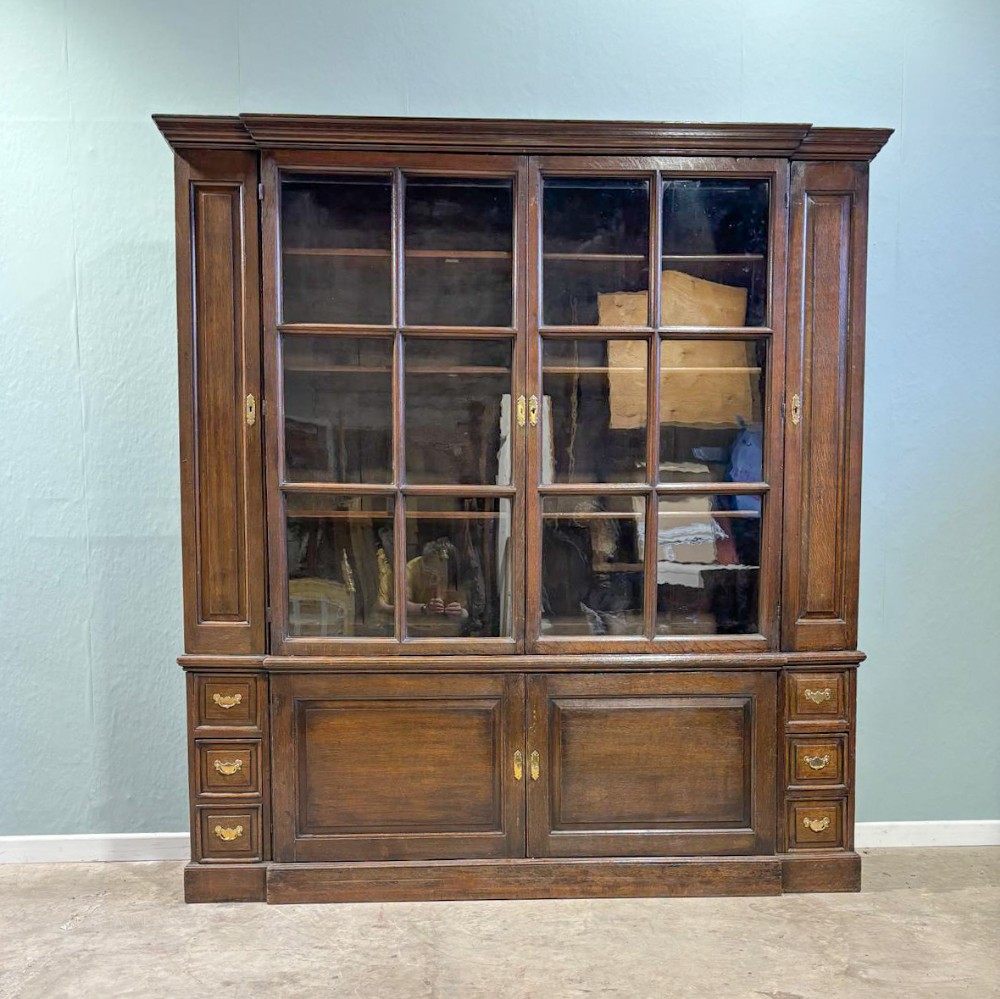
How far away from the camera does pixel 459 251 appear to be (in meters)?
2.19

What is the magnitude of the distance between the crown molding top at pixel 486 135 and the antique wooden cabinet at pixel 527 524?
0.04 meters

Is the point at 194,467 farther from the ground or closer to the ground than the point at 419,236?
closer to the ground

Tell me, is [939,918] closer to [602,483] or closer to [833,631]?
[833,631]

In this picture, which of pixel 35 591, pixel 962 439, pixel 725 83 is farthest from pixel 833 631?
pixel 35 591

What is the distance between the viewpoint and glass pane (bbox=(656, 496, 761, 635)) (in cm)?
223

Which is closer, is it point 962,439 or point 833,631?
point 833,631

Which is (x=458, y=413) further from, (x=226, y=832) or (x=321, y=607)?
(x=226, y=832)

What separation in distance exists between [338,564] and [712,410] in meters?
1.14

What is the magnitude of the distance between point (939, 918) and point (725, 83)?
2.52 m

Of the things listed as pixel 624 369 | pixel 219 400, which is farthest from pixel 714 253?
pixel 219 400

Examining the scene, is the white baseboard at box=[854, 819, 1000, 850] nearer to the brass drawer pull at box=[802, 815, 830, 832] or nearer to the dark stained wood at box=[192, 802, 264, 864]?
the brass drawer pull at box=[802, 815, 830, 832]

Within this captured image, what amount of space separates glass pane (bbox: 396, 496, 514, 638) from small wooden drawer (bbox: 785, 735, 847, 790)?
895mm

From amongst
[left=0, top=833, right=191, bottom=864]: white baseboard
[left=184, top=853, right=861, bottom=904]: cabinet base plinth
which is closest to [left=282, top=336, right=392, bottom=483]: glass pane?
[left=184, top=853, right=861, bottom=904]: cabinet base plinth

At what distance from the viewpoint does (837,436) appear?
2219 millimetres
